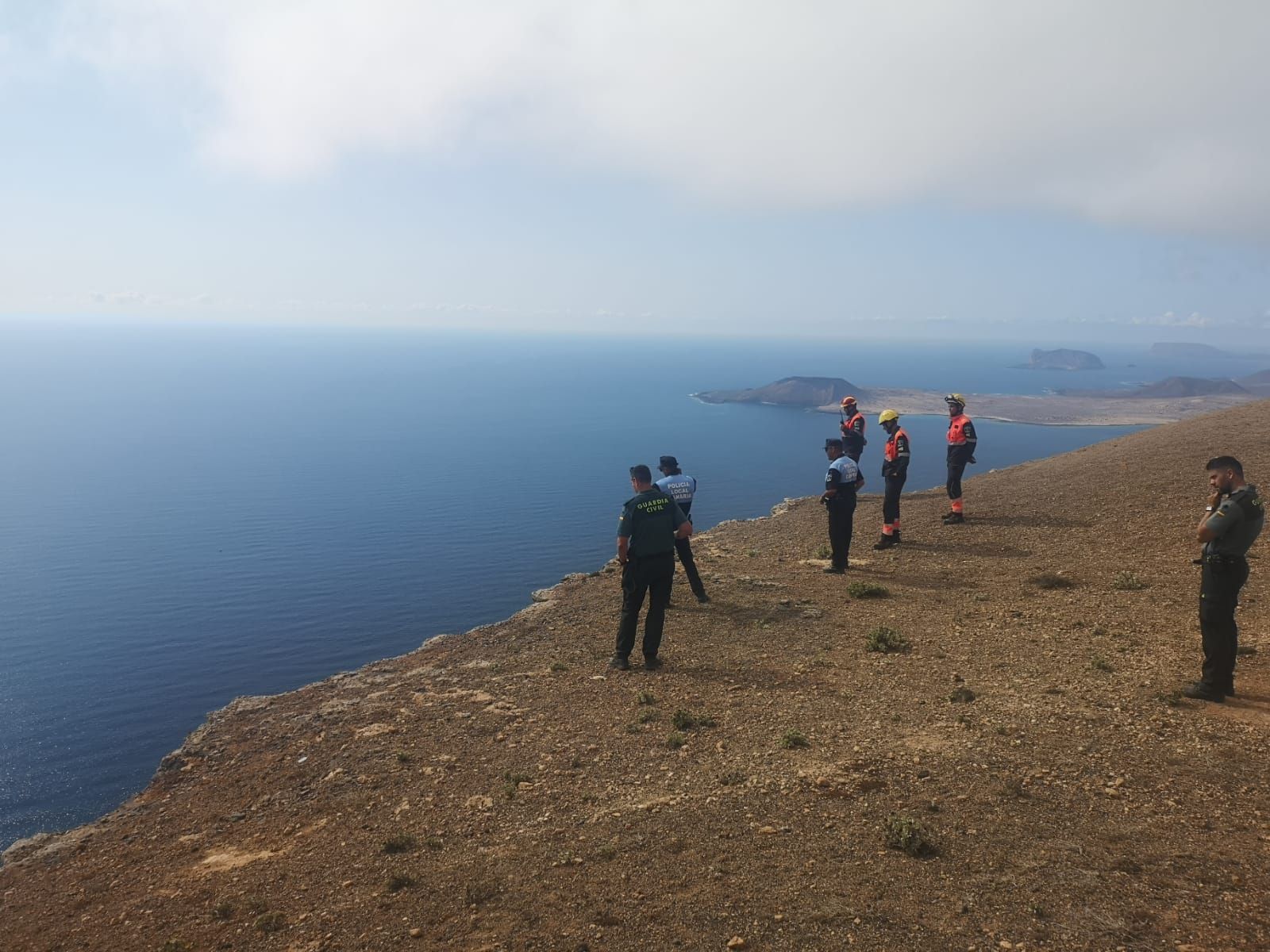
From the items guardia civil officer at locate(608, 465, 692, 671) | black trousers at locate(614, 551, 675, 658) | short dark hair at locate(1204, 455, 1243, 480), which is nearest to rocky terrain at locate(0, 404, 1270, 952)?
black trousers at locate(614, 551, 675, 658)

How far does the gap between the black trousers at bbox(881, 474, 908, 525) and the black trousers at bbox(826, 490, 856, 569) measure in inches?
73.3

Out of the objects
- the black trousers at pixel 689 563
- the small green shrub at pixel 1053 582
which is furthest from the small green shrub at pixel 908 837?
the small green shrub at pixel 1053 582

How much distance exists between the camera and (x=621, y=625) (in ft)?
33.7

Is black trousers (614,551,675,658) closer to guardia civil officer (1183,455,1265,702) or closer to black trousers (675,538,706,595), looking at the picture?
black trousers (675,538,706,595)

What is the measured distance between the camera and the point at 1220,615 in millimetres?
6875

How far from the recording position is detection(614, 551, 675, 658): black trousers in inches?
383

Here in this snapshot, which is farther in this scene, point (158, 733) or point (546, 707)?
point (158, 733)

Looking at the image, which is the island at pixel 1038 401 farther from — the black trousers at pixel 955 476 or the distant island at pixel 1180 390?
the black trousers at pixel 955 476

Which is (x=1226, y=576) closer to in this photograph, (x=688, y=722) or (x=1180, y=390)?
(x=688, y=722)

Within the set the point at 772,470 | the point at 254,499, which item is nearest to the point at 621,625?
the point at 254,499

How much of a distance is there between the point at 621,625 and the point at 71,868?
22.3 feet

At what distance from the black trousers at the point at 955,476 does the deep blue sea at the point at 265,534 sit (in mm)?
2380

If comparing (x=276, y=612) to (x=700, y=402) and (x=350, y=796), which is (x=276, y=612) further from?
→ (x=700, y=402)

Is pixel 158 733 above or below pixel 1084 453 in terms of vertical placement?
below
